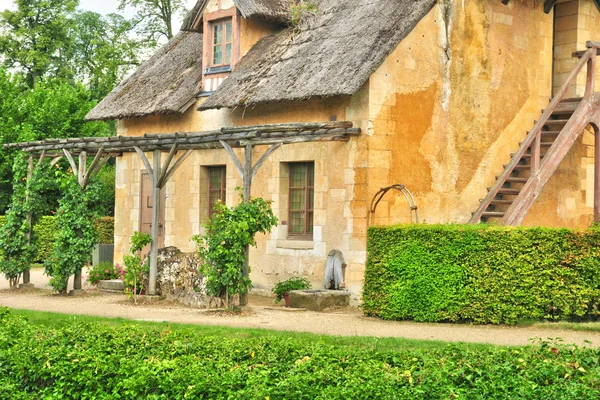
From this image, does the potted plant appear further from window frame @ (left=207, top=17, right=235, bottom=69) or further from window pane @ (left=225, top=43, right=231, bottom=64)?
window pane @ (left=225, top=43, right=231, bottom=64)

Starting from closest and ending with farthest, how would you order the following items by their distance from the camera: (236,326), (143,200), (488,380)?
(488,380) → (236,326) → (143,200)

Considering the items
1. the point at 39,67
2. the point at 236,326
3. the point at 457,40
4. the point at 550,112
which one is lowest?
the point at 236,326

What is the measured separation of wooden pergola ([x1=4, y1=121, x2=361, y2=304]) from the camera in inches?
625

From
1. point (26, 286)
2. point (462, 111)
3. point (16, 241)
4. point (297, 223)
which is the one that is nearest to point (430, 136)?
point (462, 111)

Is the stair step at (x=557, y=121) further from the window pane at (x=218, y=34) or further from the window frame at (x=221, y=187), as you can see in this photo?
the window pane at (x=218, y=34)

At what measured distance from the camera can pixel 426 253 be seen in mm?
14172

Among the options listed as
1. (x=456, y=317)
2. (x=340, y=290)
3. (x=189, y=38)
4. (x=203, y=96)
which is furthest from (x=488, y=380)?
(x=189, y=38)

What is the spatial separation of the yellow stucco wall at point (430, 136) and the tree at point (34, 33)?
21450 millimetres

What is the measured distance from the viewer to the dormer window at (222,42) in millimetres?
20188

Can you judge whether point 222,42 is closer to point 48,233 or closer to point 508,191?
point 508,191

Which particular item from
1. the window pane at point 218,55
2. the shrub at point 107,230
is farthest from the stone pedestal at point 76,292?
the shrub at point 107,230

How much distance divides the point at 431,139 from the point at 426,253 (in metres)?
3.76

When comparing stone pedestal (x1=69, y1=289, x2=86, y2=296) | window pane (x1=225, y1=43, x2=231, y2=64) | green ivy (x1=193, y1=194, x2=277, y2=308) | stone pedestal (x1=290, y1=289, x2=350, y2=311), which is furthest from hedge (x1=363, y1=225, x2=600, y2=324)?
window pane (x1=225, y1=43, x2=231, y2=64)

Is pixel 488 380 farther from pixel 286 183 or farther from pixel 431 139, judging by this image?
pixel 286 183
